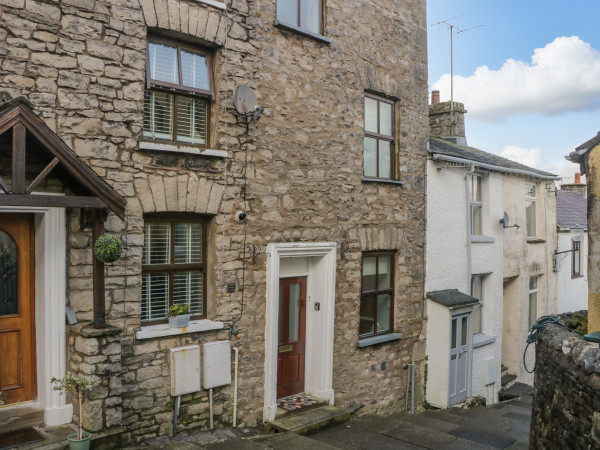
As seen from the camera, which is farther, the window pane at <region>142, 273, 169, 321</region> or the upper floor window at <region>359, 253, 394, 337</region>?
the upper floor window at <region>359, 253, 394, 337</region>

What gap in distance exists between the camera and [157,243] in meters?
7.50

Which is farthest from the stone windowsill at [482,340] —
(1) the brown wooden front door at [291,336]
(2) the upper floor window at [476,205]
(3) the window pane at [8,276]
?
(3) the window pane at [8,276]

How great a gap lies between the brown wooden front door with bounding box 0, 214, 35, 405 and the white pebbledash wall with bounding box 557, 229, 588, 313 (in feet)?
48.7

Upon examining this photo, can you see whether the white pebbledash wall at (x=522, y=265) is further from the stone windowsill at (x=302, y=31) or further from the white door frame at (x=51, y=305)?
the white door frame at (x=51, y=305)

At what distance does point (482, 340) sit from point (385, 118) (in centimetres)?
580

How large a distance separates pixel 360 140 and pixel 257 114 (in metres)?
2.55

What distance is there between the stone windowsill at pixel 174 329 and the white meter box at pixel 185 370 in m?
0.23

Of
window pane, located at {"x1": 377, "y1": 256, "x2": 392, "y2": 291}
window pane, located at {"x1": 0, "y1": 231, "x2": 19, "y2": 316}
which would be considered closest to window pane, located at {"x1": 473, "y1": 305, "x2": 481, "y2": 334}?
window pane, located at {"x1": 377, "y1": 256, "x2": 392, "y2": 291}

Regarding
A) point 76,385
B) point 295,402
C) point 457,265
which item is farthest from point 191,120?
point 457,265

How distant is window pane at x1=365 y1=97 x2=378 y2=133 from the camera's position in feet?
Result: 34.0

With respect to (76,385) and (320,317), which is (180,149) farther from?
(320,317)

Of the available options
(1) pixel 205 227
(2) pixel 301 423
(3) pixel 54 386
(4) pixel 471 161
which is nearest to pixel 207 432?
(2) pixel 301 423

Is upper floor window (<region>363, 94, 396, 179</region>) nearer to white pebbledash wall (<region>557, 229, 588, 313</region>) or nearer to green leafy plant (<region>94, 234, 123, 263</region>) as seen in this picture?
green leafy plant (<region>94, 234, 123, 263</region>)

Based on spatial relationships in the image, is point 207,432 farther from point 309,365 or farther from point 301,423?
point 309,365
